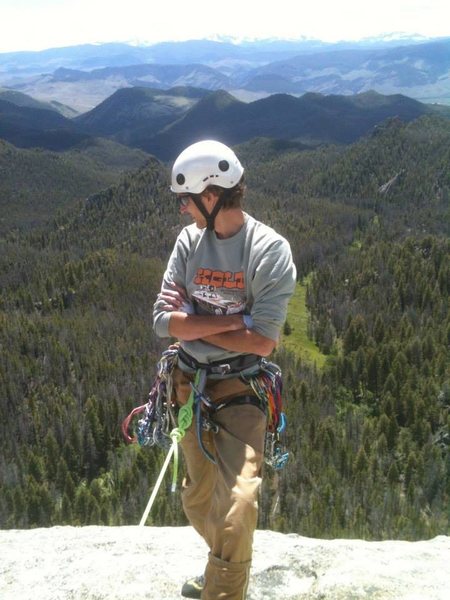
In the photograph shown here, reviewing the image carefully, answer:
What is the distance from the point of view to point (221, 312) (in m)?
7.38

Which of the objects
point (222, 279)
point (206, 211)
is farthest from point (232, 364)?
point (206, 211)

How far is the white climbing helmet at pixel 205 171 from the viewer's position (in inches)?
275

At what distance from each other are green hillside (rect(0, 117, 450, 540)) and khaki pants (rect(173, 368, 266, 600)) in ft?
77.2

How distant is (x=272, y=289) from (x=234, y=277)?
53 centimetres

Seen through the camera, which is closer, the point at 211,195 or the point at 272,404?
the point at 211,195

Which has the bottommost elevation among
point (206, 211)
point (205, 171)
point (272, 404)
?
point (272, 404)

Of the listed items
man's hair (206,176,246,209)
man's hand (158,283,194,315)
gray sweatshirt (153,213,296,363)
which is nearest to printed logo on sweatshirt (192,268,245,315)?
gray sweatshirt (153,213,296,363)

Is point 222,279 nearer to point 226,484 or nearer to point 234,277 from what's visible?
point 234,277

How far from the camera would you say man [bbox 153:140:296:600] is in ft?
22.6

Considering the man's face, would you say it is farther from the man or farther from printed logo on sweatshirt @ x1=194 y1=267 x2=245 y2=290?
printed logo on sweatshirt @ x1=194 y1=267 x2=245 y2=290

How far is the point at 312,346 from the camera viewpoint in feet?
217

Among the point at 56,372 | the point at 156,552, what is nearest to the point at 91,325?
the point at 56,372

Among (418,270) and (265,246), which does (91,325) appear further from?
(265,246)

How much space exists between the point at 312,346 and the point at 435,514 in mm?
35168
